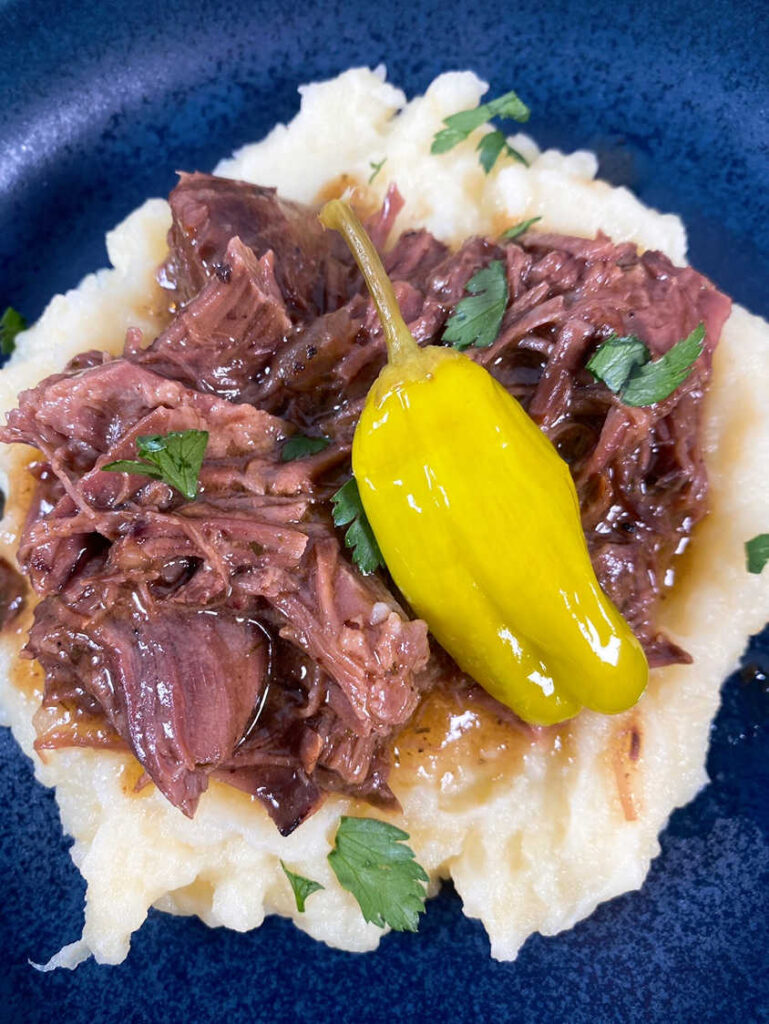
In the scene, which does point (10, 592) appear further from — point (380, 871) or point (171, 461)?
point (380, 871)

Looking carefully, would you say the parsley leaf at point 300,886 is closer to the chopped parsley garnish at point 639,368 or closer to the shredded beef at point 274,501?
the shredded beef at point 274,501

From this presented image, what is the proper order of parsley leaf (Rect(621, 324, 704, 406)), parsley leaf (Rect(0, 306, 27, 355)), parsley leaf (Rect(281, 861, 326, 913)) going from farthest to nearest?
parsley leaf (Rect(0, 306, 27, 355)) < parsley leaf (Rect(281, 861, 326, 913)) < parsley leaf (Rect(621, 324, 704, 406))

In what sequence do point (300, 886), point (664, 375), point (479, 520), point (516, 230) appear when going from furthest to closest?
point (516, 230) → point (300, 886) → point (664, 375) → point (479, 520)

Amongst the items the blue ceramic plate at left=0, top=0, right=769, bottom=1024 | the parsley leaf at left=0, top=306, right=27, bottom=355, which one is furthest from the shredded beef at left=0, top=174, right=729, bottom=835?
the parsley leaf at left=0, top=306, right=27, bottom=355

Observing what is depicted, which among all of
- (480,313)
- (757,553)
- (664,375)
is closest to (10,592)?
(480,313)

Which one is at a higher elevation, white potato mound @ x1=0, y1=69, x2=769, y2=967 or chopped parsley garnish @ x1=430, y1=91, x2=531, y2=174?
chopped parsley garnish @ x1=430, y1=91, x2=531, y2=174

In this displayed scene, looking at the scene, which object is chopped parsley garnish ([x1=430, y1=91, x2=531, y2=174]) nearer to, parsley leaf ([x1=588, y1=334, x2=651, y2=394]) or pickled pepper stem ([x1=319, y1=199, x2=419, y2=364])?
pickled pepper stem ([x1=319, y1=199, x2=419, y2=364])
